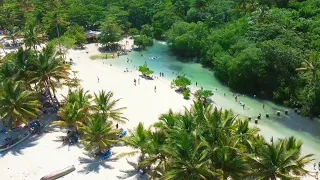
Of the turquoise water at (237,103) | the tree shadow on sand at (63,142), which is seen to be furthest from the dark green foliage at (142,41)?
the tree shadow on sand at (63,142)

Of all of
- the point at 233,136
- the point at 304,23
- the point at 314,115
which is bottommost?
the point at 314,115

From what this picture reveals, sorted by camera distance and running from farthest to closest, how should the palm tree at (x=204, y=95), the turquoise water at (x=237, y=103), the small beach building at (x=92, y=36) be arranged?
1. the small beach building at (x=92, y=36)
2. the palm tree at (x=204, y=95)
3. the turquoise water at (x=237, y=103)

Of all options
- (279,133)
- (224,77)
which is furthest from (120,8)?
(279,133)

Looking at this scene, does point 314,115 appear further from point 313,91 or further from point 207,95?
point 207,95

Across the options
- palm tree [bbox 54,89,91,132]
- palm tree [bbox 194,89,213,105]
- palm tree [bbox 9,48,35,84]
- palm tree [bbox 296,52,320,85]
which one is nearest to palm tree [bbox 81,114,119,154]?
palm tree [bbox 54,89,91,132]

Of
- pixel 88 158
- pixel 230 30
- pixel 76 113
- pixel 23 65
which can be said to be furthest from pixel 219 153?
pixel 230 30

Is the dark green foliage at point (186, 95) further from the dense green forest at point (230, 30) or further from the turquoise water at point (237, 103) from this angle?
the dense green forest at point (230, 30)
